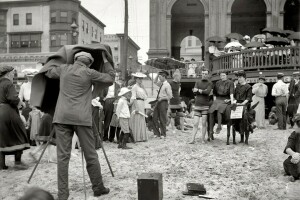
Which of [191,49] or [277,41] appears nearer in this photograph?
[277,41]

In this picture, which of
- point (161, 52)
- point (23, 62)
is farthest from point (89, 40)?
point (161, 52)

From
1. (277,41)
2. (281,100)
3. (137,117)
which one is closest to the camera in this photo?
(137,117)

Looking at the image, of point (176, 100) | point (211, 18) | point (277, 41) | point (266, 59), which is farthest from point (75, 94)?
point (211, 18)

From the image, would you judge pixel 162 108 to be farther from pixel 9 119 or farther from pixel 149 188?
pixel 149 188

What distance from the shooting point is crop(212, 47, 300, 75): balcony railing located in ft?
63.4

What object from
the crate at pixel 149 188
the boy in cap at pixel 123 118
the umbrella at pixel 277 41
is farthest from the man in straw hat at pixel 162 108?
the umbrella at pixel 277 41

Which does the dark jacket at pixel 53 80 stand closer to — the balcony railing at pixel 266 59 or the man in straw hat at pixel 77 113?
the man in straw hat at pixel 77 113

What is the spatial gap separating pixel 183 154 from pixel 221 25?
21043mm

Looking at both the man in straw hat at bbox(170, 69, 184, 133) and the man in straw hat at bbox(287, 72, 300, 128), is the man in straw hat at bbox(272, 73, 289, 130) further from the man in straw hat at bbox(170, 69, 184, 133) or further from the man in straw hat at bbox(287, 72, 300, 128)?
the man in straw hat at bbox(170, 69, 184, 133)

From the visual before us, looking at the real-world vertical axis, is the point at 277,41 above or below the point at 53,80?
above

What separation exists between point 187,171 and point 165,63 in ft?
65.6

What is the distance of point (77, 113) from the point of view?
616cm

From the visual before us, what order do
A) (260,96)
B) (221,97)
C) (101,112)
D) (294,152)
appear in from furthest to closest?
1. (260,96)
2. (101,112)
3. (221,97)
4. (294,152)

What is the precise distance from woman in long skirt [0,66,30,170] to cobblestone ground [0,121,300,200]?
503 millimetres
